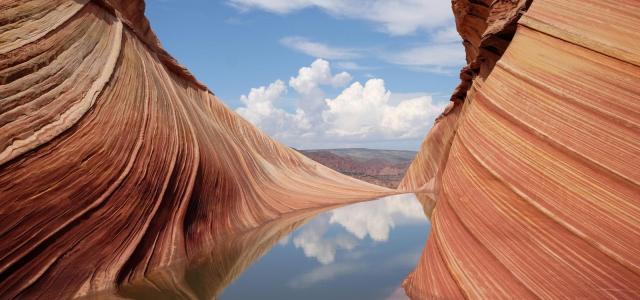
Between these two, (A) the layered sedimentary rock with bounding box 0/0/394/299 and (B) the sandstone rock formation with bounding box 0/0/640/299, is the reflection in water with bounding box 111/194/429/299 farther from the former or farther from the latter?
(A) the layered sedimentary rock with bounding box 0/0/394/299

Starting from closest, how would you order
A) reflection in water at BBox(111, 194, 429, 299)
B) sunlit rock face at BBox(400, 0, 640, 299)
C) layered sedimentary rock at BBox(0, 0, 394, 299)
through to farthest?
1. sunlit rock face at BBox(400, 0, 640, 299)
2. layered sedimentary rock at BBox(0, 0, 394, 299)
3. reflection in water at BBox(111, 194, 429, 299)

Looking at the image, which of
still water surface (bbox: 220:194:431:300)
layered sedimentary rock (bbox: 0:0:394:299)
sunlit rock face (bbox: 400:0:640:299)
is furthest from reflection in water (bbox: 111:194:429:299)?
sunlit rock face (bbox: 400:0:640:299)

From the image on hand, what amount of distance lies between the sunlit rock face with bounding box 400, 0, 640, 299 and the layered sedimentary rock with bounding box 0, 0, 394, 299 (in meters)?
2.12

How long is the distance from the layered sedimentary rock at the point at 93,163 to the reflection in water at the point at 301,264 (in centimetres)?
27

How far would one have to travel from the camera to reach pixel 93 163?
11.1ft

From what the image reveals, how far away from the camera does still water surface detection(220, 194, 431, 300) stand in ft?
10.1

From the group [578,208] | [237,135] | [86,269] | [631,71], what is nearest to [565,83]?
[631,71]

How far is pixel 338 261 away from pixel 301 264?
1.00 feet

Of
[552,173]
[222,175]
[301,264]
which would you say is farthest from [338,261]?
[552,173]

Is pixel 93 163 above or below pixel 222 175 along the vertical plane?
below

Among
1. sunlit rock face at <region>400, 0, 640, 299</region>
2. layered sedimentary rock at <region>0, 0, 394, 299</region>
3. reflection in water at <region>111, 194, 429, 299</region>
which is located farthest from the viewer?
reflection in water at <region>111, 194, 429, 299</region>

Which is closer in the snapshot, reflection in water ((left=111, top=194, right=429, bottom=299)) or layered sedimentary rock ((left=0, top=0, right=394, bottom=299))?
layered sedimentary rock ((left=0, top=0, right=394, bottom=299))

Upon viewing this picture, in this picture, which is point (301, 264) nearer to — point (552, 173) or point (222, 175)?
point (222, 175)

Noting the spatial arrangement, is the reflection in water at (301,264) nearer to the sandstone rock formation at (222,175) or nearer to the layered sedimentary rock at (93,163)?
the sandstone rock formation at (222,175)
